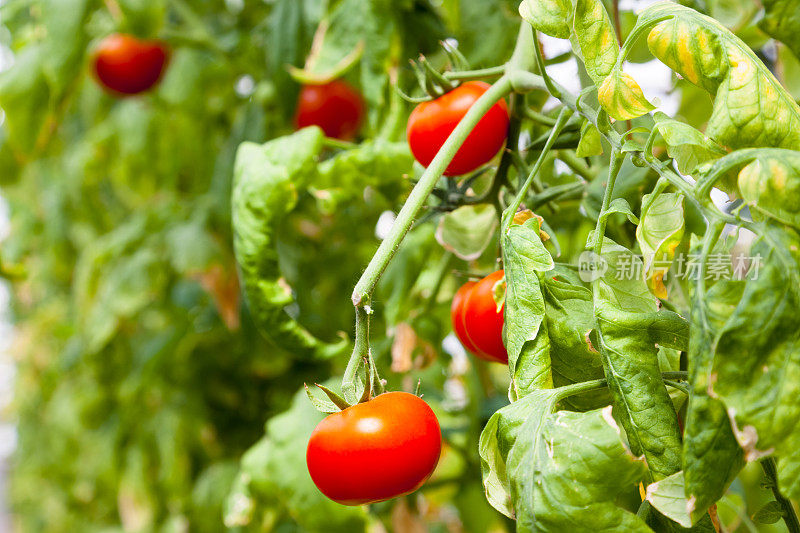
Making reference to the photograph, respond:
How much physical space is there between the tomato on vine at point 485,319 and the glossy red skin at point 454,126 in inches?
3.6

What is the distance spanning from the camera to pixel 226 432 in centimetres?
145

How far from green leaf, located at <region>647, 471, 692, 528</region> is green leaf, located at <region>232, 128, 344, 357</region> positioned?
38 cm

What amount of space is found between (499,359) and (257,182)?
278mm

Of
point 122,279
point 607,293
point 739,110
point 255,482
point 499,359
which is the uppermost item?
point 739,110

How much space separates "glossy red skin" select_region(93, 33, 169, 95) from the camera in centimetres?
129

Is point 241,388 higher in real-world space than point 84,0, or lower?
lower

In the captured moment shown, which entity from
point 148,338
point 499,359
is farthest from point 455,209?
point 148,338

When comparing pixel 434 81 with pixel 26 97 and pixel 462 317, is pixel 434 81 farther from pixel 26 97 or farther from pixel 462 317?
pixel 26 97

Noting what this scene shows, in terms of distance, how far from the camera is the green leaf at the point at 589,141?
0.46 meters

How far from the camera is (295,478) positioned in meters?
0.77

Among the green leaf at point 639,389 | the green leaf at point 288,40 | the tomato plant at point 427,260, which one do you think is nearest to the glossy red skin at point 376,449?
the tomato plant at point 427,260

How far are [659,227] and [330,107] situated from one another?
2.39 ft

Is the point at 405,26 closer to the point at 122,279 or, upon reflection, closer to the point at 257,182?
the point at 257,182

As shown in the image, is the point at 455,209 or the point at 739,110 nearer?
the point at 739,110
